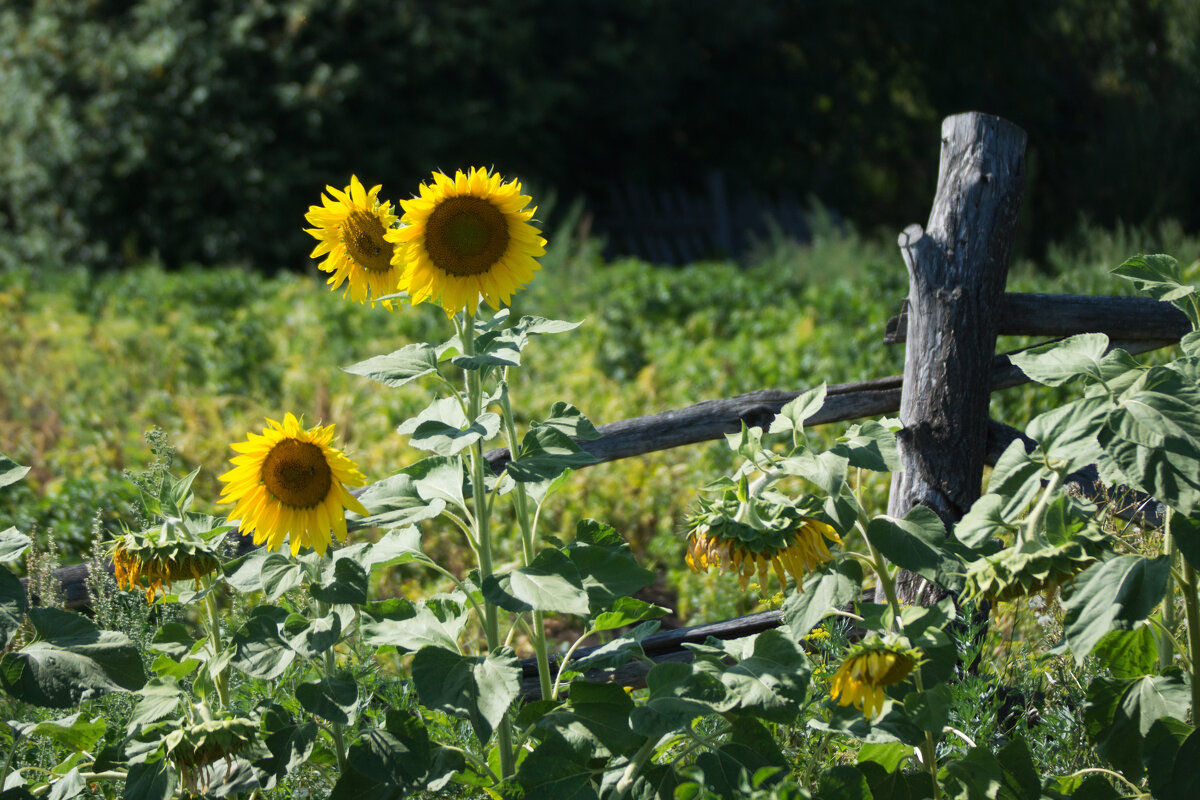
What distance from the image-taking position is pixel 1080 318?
278 cm

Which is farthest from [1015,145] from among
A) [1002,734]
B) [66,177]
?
[66,177]

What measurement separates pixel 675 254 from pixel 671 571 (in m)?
7.69

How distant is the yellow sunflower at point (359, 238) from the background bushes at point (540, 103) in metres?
7.72

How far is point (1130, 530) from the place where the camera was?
8.02ft

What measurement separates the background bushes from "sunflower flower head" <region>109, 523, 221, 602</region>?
7.87 meters

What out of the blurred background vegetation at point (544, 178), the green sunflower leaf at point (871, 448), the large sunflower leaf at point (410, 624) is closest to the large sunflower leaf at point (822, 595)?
the green sunflower leaf at point (871, 448)

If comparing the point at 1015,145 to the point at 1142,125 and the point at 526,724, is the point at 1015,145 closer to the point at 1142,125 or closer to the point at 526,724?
the point at 526,724

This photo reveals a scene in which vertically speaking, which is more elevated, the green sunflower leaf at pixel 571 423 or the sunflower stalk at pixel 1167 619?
the green sunflower leaf at pixel 571 423

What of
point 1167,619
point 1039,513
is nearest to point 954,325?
point 1167,619

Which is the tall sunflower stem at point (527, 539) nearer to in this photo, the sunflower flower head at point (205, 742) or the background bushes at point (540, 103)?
the sunflower flower head at point (205, 742)

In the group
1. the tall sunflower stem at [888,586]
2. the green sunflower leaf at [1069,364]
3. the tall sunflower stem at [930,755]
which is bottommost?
the tall sunflower stem at [930,755]

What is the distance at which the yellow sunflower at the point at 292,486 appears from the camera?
1518 millimetres

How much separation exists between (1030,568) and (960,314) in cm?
120

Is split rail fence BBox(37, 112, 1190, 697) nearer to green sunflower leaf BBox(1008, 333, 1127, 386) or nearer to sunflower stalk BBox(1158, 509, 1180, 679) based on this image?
sunflower stalk BBox(1158, 509, 1180, 679)
